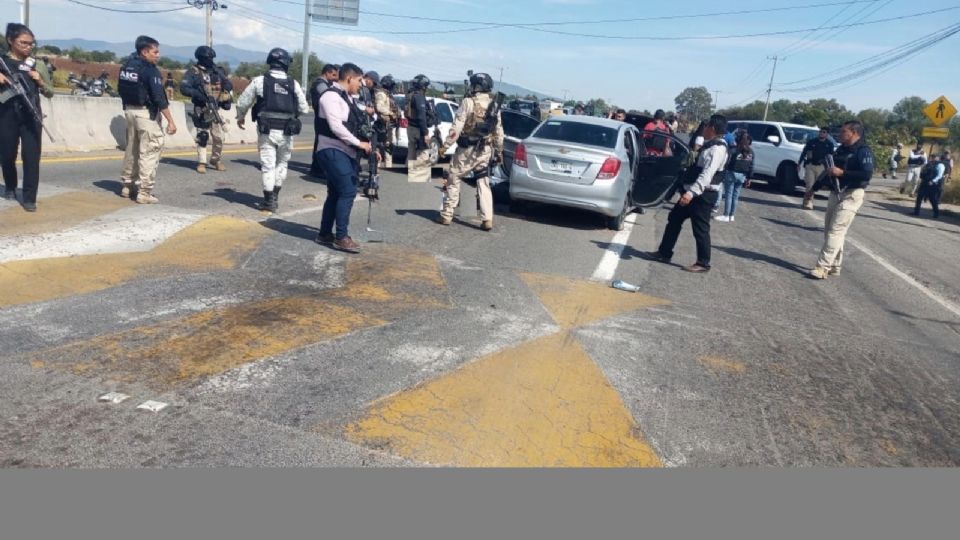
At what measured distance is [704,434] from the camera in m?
3.89

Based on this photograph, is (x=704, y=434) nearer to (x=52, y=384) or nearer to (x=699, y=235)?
(x=52, y=384)

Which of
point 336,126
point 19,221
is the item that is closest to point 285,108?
point 336,126

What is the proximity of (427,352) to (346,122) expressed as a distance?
10.3 feet

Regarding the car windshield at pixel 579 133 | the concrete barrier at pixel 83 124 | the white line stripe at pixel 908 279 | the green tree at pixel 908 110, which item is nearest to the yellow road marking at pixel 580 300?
the car windshield at pixel 579 133

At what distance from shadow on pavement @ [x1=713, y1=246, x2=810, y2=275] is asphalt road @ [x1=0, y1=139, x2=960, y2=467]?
360 mm

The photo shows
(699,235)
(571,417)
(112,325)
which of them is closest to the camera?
(571,417)

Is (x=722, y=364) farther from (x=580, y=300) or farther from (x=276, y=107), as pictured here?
(x=276, y=107)

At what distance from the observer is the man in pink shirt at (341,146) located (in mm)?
6785

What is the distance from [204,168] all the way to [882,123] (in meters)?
77.6

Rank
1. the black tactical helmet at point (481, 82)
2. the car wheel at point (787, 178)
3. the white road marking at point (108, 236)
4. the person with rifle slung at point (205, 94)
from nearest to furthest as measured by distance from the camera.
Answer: the white road marking at point (108, 236), the black tactical helmet at point (481, 82), the person with rifle slung at point (205, 94), the car wheel at point (787, 178)

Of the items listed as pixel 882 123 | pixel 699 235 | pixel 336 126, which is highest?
pixel 882 123

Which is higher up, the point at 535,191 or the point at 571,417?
the point at 535,191

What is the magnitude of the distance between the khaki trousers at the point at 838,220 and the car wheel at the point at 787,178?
1133cm

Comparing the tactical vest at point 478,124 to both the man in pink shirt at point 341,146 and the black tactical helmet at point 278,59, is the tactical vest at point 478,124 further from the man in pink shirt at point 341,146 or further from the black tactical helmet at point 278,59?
the black tactical helmet at point 278,59
